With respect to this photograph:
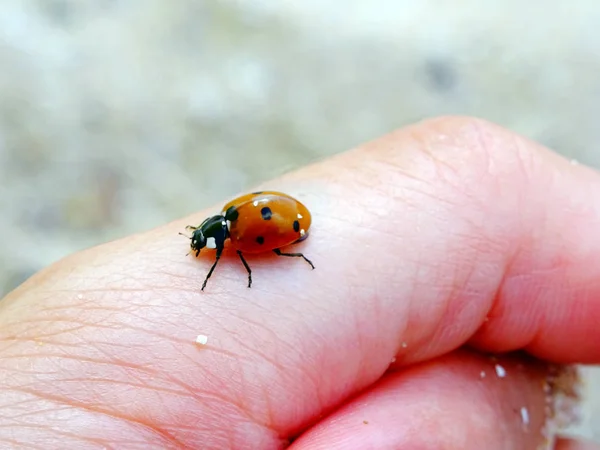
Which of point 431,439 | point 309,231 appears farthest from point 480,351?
point 309,231

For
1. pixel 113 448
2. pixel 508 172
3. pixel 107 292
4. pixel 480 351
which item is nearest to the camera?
pixel 113 448

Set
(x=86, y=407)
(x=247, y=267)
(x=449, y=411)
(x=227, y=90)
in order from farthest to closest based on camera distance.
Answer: (x=227, y=90)
(x=449, y=411)
(x=247, y=267)
(x=86, y=407)

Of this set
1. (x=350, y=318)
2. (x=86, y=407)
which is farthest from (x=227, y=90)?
(x=86, y=407)

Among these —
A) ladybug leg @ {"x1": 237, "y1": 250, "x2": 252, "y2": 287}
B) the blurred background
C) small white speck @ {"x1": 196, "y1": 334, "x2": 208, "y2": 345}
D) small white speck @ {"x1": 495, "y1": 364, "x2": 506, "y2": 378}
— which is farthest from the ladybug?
the blurred background

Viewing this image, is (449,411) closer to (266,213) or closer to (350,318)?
(350,318)

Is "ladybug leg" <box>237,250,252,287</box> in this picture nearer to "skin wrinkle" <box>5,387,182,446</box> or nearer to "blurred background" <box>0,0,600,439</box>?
"skin wrinkle" <box>5,387,182,446</box>

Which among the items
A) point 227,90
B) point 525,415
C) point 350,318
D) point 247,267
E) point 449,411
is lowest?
point 525,415

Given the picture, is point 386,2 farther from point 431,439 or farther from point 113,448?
point 113,448
